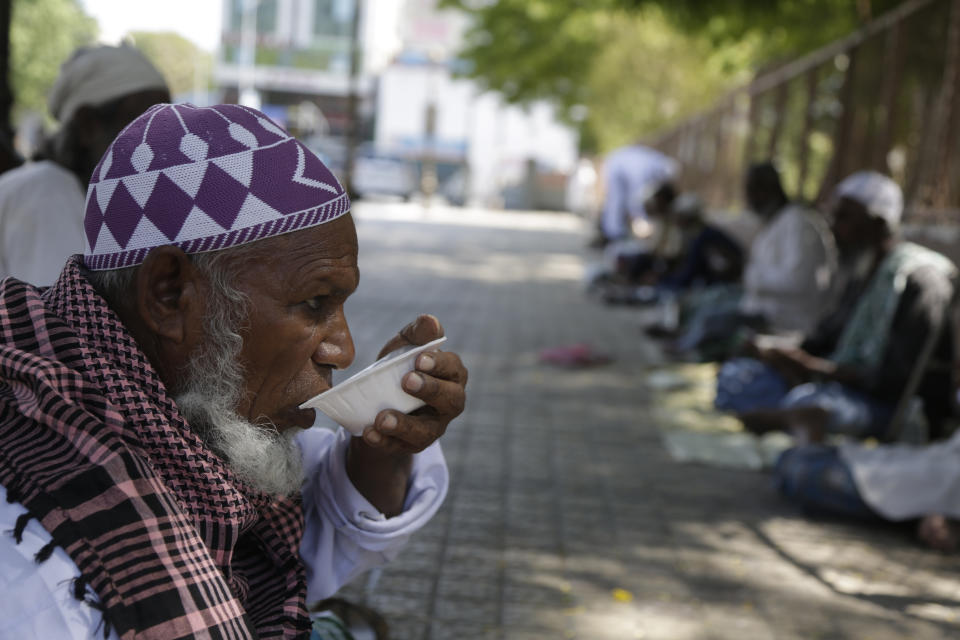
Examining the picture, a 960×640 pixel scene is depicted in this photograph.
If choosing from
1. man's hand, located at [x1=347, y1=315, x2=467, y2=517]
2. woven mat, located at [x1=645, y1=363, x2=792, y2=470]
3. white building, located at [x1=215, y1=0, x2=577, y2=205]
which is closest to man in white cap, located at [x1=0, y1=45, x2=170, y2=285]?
man's hand, located at [x1=347, y1=315, x2=467, y2=517]

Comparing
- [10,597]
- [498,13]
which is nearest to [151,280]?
[10,597]

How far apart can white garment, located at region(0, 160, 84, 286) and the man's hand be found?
60.7 inches

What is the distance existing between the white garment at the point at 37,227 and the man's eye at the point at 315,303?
5.39 feet

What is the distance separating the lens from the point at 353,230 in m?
1.75

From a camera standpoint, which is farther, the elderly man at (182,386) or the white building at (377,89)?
the white building at (377,89)

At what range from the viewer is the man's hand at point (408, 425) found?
171 cm

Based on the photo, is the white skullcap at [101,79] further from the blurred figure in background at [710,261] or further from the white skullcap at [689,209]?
the white skullcap at [689,209]

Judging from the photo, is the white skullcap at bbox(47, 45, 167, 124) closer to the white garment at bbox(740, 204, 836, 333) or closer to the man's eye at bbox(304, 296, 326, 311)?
the man's eye at bbox(304, 296, 326, 311)

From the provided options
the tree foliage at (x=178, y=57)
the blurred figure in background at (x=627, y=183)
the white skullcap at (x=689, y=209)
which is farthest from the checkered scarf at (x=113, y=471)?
the tree foliage at (x=178, y=57)

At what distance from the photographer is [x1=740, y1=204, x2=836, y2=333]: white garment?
767 centimetres

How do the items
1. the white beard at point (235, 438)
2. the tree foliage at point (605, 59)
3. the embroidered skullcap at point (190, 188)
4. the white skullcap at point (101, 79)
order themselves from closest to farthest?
the embroidered skullcap at point (190, 188) < the white beard at point (235, 438) < the white skullcap at point (101, 79) < the tree foliage at point (605, 59)

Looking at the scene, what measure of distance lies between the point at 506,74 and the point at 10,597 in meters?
27.3

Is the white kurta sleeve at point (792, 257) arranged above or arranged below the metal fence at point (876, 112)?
below

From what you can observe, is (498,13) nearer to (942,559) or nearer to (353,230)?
(942,559)
